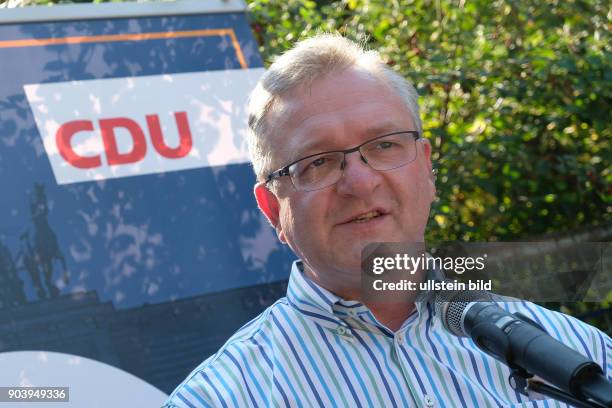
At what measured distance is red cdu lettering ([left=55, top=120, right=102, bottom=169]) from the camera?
2834mm

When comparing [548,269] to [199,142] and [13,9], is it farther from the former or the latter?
[13,9]

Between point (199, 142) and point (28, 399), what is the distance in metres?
1.07

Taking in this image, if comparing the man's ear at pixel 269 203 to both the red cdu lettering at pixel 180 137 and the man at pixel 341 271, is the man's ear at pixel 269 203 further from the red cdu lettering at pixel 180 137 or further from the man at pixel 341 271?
the red cdu lettering at pixel 180 137

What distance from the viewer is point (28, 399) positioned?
100 inches

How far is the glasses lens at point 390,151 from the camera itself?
6.34ft

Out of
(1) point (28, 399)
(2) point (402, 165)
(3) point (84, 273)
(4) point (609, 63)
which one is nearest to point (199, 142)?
(3) point (84, 273)

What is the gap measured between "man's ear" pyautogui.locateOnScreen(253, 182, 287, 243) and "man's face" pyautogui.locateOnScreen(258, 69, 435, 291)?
4 centimetres

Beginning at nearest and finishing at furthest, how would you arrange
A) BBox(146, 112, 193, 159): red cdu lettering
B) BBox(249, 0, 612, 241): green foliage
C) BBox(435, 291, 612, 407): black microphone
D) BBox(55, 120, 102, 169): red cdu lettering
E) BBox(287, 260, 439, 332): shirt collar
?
BBox(435, 291, 612, 407): black microphone
BBox(287, 260, 439, 332): shirt collar
BBox(55, 120, 102, 169): red cdu lettering
BBox(146, 112, 193, 159): red cdu lettering
BBox(249, 0, 612, 241): green foliage

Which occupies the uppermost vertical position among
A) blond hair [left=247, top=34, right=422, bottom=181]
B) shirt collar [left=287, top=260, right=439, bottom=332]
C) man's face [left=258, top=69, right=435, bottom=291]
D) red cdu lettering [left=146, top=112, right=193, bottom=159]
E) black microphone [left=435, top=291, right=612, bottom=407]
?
red cdu lettering [left=146, top=112, right=193, bottom=159]

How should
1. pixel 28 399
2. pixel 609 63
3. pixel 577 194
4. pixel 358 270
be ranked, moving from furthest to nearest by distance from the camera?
pixel 577 194 → pixel 609 63 → pixel 28 399 → pixel 358 270

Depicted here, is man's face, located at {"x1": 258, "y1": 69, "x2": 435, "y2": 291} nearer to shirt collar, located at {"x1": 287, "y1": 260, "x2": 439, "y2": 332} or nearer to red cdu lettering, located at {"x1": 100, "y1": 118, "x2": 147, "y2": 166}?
shirt collar, located at {"x1": 287, "y1": 260, "x2": 439, "y2": 332}

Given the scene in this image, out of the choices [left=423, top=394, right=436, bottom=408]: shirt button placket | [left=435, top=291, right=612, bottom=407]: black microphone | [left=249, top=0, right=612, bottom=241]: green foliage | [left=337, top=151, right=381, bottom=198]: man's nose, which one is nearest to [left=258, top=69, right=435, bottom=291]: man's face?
[left=337, top=151, right=381, bottom=198]: man's nose

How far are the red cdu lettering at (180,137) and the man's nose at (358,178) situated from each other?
1259 millimetres

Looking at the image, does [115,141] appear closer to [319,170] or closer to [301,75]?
[301,75]
